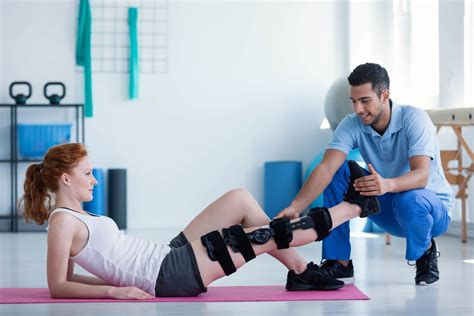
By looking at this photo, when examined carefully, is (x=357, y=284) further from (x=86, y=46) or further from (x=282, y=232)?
(x=86, y=46)

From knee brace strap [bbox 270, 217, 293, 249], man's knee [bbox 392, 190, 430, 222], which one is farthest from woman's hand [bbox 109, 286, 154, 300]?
man's knee [bbox 392, 190, 430, 222]

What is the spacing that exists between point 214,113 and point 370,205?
14.1 feet

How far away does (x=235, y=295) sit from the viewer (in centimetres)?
271

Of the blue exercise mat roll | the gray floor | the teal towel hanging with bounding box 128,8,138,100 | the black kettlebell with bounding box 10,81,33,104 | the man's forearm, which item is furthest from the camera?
the teal towel hanging with bounding box 128,8,138,100

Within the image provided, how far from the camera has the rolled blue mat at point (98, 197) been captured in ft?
20.8

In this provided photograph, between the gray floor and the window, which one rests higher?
the window

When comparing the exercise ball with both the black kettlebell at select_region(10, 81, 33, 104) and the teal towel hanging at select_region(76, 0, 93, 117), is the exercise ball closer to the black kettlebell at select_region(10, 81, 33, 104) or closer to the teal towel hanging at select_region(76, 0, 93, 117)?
the teal towel hanging at select_region(76, 0, 93, 117)

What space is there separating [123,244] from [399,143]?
1.18m

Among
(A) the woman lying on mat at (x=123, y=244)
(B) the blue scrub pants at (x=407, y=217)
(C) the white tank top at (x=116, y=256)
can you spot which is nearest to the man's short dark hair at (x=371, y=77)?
(B) the blue scrub pants at (x=407, y=217)

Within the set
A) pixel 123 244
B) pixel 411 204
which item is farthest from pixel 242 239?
pixel 411 204

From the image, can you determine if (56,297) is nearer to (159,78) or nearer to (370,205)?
(370,205)

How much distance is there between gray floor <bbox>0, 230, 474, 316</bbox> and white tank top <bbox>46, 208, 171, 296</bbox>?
3.8 inches

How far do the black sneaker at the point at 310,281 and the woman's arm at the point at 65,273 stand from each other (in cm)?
56

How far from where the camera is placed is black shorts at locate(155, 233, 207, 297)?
8.20ft
